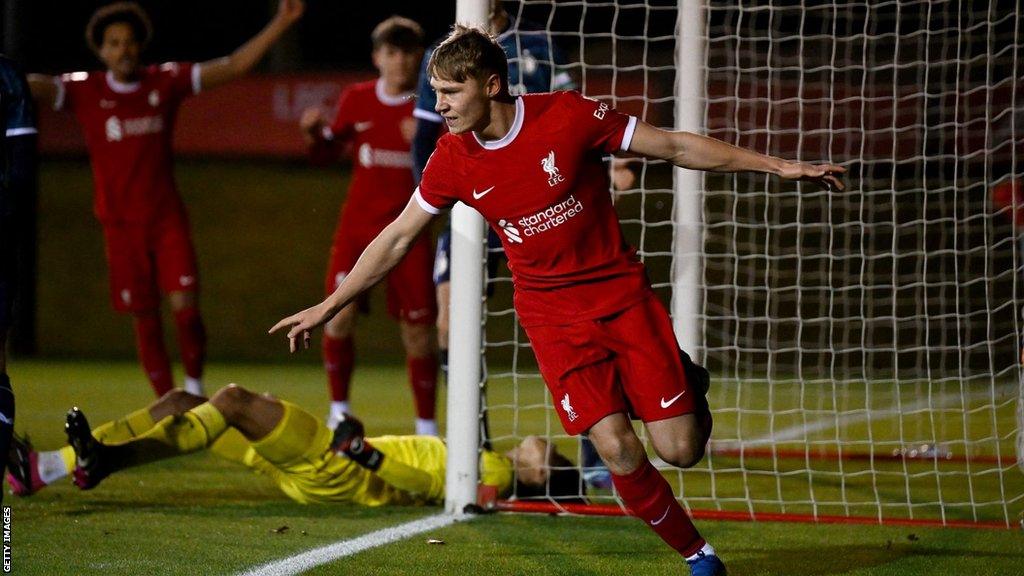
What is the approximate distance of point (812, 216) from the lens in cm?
1284

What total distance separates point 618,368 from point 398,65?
3782 mm

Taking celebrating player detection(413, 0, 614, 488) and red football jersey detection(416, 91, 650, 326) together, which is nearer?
red football jersey detection(416, 91, 650, 326)

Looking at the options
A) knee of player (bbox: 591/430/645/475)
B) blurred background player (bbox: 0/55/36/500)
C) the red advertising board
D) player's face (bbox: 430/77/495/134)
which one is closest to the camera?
player's face (bbox: 430/77/495/134)

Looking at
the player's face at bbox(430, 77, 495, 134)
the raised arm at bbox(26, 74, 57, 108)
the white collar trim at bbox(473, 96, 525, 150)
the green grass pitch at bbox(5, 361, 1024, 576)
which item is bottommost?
the green grass pitch at bbox(5, 361, 1024, 576)

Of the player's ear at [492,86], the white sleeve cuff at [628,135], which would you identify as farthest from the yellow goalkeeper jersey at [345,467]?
the white sleeve cuff at [628,135]

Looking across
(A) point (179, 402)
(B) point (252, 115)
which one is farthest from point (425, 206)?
(B) point (252, 115)

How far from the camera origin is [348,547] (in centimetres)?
457

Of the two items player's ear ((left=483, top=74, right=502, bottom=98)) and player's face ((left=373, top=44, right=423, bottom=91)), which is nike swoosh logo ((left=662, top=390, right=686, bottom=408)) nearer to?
player's ear ((left=483, top=74, right=502, bottom=98))

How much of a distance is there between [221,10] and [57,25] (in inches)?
82.2

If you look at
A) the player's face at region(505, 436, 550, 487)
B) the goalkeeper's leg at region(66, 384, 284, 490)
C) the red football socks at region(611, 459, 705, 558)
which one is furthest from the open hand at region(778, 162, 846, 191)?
the goalkeeper's leg at region(66, 384, 284, 490)

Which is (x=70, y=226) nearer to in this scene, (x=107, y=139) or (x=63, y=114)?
(x=63, y=114)

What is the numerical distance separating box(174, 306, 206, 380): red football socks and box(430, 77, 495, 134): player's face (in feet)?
14.3

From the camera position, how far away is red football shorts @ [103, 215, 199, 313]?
25.7 feet

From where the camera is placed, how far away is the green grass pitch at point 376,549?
4.31 meters
